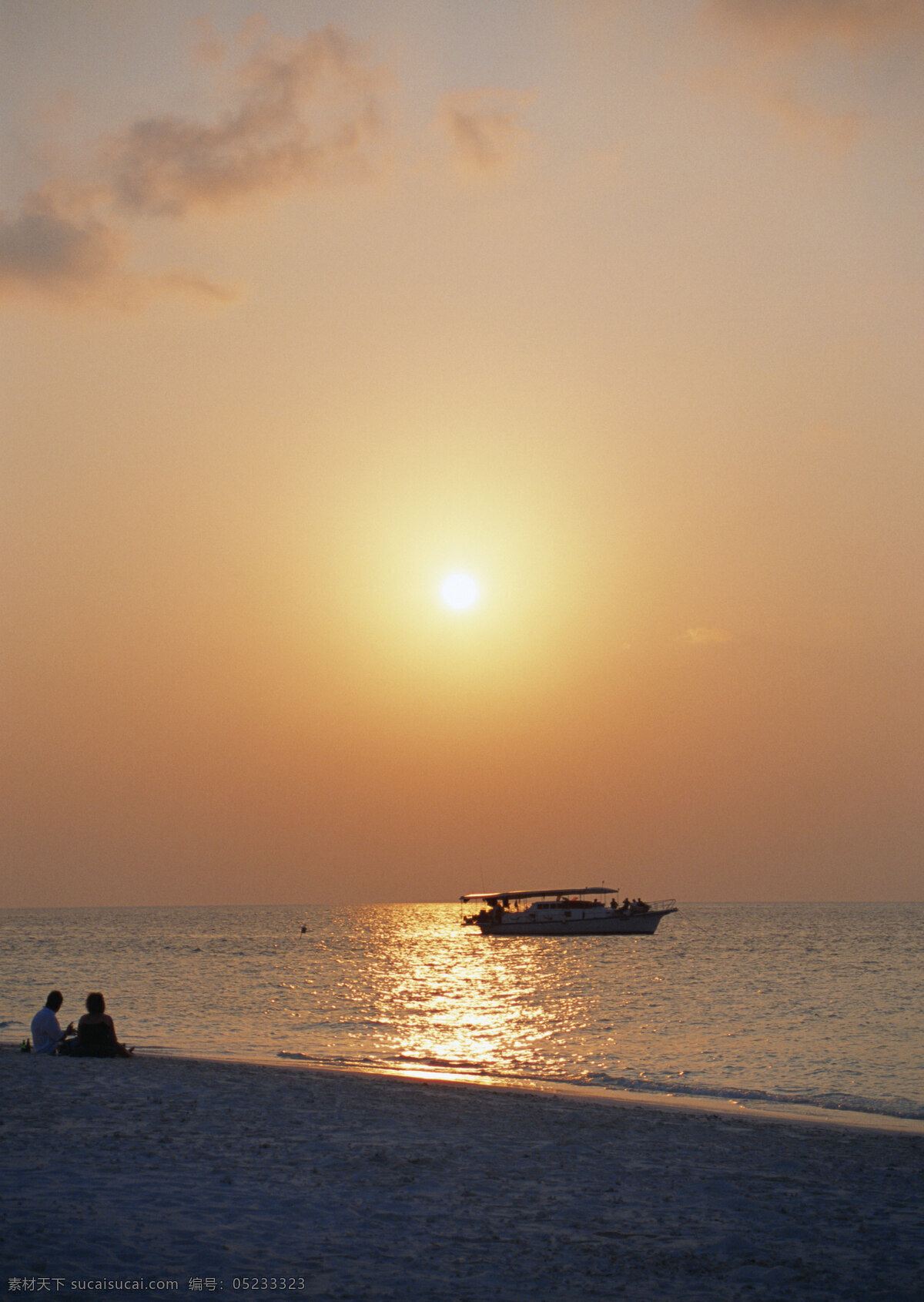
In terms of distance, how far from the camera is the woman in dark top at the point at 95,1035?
22516 millimetres

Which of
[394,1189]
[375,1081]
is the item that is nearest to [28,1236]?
[394,1189]

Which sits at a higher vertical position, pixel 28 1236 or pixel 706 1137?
pixel 28 1236

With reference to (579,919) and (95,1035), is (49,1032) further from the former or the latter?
(579,919)

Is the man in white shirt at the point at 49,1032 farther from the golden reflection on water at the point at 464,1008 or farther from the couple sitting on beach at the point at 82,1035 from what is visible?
the golden reflection on water at the point at 464,1008

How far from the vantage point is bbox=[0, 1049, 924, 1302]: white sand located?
394 inches

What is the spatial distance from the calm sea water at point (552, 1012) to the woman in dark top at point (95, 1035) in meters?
8.75

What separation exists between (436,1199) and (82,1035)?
42.1 ft

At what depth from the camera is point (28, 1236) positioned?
1006 cm

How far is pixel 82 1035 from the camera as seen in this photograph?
22641 mm

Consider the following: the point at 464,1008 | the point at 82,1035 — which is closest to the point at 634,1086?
the point at 82,1035

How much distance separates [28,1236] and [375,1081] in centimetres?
1416

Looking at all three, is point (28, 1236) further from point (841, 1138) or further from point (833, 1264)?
point (841, 1138)

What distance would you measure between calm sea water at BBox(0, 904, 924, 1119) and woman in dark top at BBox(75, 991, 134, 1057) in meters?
8.75

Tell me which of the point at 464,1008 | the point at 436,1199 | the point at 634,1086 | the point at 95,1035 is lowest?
the point at 464,1008
